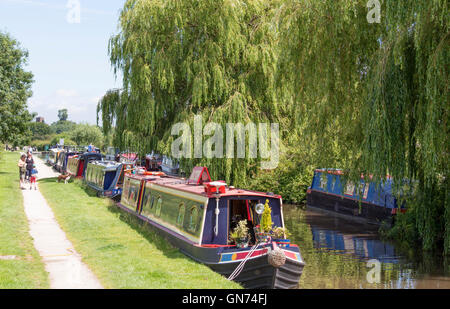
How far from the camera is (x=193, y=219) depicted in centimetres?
956

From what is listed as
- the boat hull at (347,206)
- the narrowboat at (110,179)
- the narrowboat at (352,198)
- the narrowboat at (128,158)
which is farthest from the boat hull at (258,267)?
the narrowboat at (128,158)

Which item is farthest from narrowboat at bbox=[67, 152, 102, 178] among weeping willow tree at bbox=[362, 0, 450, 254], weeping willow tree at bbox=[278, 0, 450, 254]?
weeping willow tree at bbox=[362, 0, 450, 254]

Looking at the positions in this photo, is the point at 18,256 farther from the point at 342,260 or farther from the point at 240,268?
the point at 342,260

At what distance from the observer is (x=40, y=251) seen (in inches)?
364

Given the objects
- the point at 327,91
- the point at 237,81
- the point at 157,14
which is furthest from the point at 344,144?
the point at 157,14

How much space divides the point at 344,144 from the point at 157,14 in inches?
378

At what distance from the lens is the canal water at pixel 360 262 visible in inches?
372

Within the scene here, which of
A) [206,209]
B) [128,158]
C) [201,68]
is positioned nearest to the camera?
[206,209]

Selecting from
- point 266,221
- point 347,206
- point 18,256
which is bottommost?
point 347,206

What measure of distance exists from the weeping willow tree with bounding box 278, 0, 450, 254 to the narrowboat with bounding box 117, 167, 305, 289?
2.76 meters

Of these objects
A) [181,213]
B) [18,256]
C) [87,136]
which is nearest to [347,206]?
[181,213]

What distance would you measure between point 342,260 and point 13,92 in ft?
81.5

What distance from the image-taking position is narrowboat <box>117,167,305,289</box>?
7953mm
